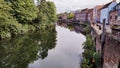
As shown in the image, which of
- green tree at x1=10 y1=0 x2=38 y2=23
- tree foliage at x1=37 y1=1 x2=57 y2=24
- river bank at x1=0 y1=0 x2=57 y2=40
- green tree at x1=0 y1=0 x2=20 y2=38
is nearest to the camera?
green tree at x1=0 y1=0 x2=20 y2=38

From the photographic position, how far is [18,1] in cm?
3972

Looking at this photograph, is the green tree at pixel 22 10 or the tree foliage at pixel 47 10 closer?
the green tree at pixel 22 10

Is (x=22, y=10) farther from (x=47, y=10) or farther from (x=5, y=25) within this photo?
(x=47, y=10)

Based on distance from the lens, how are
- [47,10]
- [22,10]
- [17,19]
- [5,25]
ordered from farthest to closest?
[47,10]
[22,10]
[17,19]
[5,25]

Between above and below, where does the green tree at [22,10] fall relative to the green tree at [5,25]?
above

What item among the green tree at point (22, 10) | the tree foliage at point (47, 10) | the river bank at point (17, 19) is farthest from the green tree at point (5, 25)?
the tree foliage at point (47, 10)

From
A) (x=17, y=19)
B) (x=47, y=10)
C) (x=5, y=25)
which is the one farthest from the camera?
(x=47, y=10)

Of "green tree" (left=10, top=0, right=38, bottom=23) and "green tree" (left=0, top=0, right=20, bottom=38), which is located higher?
"green tree" (left=10, top=0, right=38, bottom=23)

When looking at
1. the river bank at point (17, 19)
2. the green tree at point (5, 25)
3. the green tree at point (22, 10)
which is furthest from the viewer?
the green tree at point (22, 10)

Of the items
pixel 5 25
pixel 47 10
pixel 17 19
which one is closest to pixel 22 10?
pixel 17 19

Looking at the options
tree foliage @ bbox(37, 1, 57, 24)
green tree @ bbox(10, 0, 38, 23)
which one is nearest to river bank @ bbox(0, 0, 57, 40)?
green tree @ bbox(10, 0, 38, 23)

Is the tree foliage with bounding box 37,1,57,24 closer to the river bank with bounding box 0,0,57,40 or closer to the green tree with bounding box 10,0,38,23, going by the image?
the river bank with bounding box 0,0,57,40

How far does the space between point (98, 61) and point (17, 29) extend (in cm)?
2346

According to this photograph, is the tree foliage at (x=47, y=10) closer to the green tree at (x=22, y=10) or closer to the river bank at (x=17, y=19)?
the river bank at (x=17, y=19)
